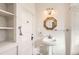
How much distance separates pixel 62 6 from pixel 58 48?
1.39ft

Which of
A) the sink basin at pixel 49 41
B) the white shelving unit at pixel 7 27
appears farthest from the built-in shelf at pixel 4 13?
the sink basin at pixel 49 41

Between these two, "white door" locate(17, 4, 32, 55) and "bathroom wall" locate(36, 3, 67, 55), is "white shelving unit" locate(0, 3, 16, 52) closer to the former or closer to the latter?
"white door" locate(17, 4, 32, 55)

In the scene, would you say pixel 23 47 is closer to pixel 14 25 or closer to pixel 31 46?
pixel 31 46

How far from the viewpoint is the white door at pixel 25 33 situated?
1.19 metres

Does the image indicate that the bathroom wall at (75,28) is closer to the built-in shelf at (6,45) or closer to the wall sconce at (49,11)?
the wall sconce at (49,11)

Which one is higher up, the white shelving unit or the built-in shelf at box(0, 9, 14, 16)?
the built-in shelf at box(0, 9, 14, 16)

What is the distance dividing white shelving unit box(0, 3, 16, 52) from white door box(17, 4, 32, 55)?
0.07 metres

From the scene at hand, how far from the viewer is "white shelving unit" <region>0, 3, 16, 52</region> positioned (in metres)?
1.18

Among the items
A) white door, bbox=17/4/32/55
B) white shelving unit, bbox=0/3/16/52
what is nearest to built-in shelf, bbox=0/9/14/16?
white shelving unit, bbox=0/3/16/52

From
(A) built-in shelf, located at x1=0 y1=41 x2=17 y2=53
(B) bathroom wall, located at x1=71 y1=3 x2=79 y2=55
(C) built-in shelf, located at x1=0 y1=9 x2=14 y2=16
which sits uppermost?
(C) built-in shelf, located at x1=0 y1=9 x2=14 y2=16

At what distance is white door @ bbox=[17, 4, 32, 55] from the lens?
1192 millimetres

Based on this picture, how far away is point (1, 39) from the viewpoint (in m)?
1.21

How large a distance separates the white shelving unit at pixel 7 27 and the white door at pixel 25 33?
0.07 metres

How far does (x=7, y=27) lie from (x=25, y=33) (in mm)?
190
